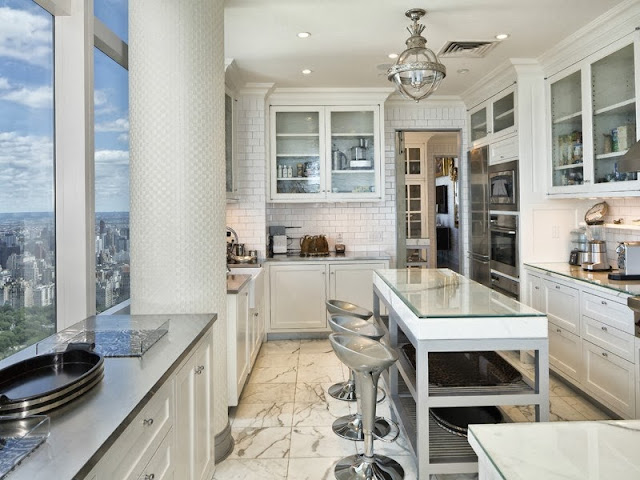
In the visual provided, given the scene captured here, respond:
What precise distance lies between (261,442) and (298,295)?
2.49m

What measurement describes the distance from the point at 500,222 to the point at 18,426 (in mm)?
4716

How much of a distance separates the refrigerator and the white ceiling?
42.7 inches

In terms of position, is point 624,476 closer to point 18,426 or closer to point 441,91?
point 18,426

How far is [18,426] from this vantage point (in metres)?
1.20

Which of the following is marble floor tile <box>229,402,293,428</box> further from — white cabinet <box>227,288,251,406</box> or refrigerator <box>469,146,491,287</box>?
refrigerator <box>469,146,491,287</box>

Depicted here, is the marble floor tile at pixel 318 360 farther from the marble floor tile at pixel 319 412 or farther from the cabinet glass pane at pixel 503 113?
the cabinet glass pane at pixel 503 113

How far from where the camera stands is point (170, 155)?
8.60 feet

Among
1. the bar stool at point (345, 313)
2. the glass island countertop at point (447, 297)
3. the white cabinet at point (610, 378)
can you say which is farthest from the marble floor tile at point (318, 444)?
the white cabinet at point (610, 378)

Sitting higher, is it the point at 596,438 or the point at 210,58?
the point at 210,58

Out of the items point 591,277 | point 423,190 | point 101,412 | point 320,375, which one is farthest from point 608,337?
point 423,190

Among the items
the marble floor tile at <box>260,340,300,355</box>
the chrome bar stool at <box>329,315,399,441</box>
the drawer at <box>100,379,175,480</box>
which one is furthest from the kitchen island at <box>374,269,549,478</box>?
the marble floor tile at <box>260,340,300,355</box>

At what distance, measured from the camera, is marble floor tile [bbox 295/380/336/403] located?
3.73 meters

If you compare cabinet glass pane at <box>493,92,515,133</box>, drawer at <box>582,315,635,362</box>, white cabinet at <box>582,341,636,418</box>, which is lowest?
white cabinet at <box>582,341,636,418</box>

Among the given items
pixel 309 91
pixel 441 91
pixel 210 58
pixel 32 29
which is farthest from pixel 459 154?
pixel 32 29
